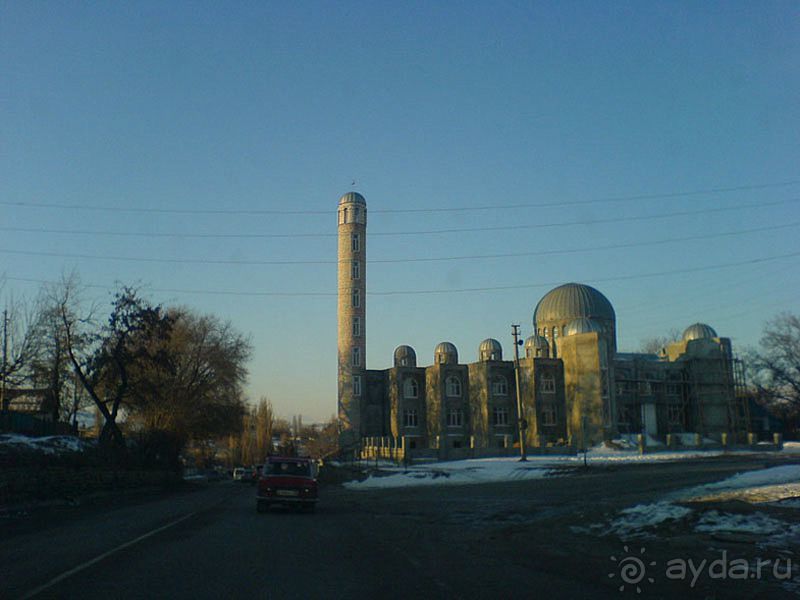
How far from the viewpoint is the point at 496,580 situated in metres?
8.83

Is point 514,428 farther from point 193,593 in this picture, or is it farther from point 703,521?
point 193,593

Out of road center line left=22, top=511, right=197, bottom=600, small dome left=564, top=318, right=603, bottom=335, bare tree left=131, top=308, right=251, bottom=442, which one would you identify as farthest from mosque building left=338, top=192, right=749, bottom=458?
road center line left=22, top=511, right=197, bottom=600

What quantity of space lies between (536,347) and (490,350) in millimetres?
6119

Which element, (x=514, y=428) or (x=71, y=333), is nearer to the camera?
(x=71, y=333)

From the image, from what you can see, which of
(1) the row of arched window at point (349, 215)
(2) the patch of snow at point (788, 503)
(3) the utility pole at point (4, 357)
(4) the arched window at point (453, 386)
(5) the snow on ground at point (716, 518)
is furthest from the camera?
(1) the row of arched window at point (349, 215)

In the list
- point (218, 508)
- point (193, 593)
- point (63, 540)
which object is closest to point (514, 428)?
point (218, 508)

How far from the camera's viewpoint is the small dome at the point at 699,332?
77625mm

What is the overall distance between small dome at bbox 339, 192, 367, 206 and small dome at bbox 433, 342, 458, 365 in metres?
18.4

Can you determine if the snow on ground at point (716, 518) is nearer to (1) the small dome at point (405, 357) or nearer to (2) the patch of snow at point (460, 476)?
(2) the patch of snow at point (460, 476)

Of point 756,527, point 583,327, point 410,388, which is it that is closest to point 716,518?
point 756,527

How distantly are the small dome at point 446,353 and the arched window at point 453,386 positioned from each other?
5425 millimetres

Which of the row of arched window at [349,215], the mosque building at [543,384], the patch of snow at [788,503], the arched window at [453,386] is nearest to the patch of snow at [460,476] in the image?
the patch of snow at [788,503]

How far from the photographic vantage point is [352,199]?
80188mm

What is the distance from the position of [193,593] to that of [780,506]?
1173cm
